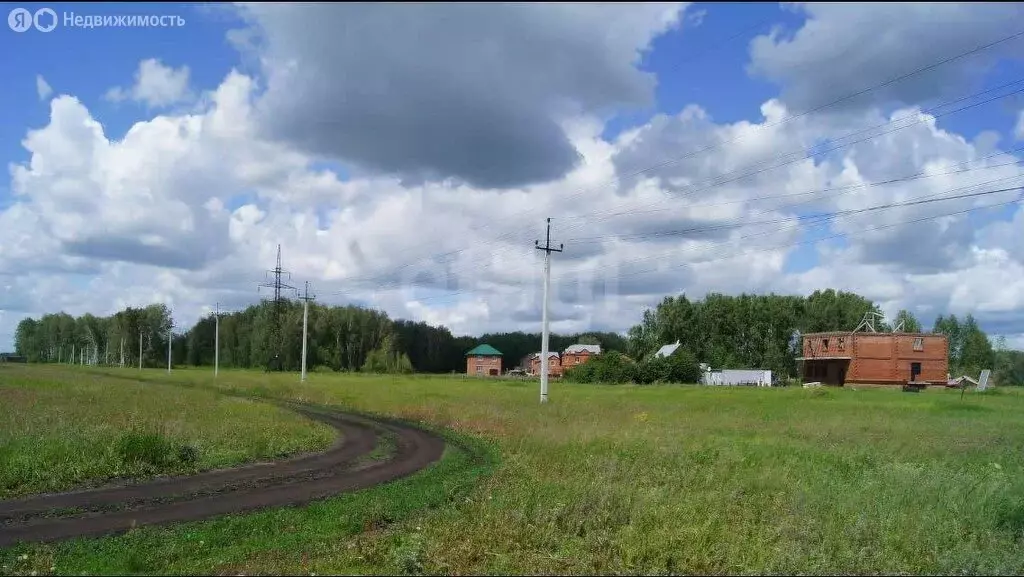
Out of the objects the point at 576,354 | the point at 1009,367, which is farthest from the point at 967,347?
the point at 576,354

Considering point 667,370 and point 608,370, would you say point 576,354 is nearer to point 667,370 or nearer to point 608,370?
point 608,370

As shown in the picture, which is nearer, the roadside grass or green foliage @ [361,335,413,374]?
the roadside grass

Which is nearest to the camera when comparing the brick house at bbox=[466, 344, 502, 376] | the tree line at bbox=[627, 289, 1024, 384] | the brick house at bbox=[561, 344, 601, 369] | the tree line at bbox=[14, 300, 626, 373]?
the tree line at bbox=[627, 289, 1024, 384]

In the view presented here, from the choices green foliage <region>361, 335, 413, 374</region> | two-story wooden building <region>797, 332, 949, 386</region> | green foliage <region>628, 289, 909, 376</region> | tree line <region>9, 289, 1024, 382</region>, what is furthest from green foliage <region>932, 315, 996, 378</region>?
green foliage <region>361, 335, 413, 374</region>

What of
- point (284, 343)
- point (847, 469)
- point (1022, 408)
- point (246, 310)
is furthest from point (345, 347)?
point (847, 469)

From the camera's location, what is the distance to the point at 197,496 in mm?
14641

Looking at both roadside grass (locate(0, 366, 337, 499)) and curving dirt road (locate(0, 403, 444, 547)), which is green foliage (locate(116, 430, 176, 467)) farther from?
curving dirt road (locate(0, 403, 444, 547))

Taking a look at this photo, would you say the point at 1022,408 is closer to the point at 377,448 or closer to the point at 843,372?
the point at 377,448

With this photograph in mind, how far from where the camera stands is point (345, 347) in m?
140

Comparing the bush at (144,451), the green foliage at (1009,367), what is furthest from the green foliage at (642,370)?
the bush at (144,451)

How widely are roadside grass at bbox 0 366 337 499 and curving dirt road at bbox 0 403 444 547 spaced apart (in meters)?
1.02

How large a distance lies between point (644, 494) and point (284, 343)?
12327cm

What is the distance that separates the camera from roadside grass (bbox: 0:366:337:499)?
1606 centimetres

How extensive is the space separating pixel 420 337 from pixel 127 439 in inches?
5580
